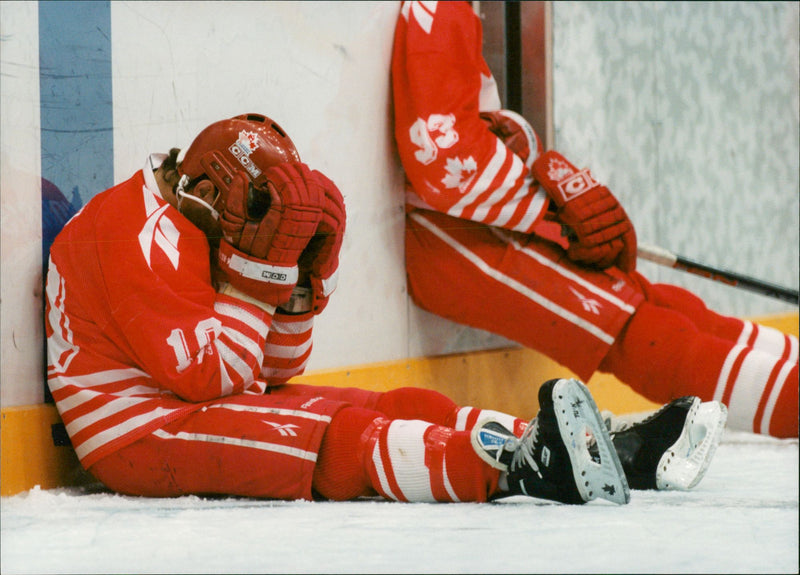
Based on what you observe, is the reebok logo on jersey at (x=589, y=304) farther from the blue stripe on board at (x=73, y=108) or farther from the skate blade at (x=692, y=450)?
the blue stripe on board at (x=73, y=108)

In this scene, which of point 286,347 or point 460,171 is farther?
point 460,171

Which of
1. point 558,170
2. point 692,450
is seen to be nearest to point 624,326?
point 558,170

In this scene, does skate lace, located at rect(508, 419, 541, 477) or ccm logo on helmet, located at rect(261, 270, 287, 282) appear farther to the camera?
ccm logo on helmet, located at rect(261, 270, 287, 282)

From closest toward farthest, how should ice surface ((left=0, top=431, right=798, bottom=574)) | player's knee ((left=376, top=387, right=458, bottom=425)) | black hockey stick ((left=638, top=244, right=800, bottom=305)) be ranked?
ice surface ((left=0, top=431, right=798, bottom=574))
player's knee ((left=376, top=387, right=458, bottom=425))
black hockey stick ((left=638, top=244, right=800, bottom=305))

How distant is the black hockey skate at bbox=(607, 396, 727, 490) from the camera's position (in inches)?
45.5

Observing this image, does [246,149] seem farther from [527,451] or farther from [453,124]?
[453,124]

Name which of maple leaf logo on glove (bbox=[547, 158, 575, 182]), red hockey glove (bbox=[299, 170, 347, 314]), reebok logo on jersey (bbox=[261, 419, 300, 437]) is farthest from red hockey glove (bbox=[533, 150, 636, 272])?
reebok logo on jersey (bbox=[261, 419, 300, 437])

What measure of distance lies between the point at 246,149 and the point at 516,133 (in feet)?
2.36

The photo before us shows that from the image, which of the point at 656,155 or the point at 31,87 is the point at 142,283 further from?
the point at 656,155

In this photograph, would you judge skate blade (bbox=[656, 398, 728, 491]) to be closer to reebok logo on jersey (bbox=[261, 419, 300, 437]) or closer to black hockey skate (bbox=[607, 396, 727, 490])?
black hockey skate (bbox=[607, 396, 727, 490])

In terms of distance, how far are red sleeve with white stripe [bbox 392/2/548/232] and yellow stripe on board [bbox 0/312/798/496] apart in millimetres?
200

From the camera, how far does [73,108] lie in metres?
1.14

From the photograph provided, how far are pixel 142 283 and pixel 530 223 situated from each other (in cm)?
72

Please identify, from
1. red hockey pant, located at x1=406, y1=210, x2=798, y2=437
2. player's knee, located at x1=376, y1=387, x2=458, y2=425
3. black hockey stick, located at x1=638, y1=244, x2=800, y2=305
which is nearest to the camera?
player's knee, located at x1=376, y1=387, x2=458, y2=425
